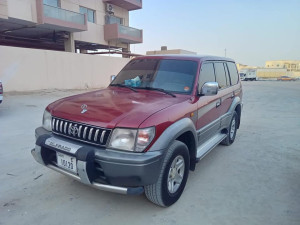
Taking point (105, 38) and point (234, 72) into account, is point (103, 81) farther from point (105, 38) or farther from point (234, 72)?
point (234, 72)

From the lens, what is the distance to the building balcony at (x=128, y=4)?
22297mm

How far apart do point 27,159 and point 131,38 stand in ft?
68.6

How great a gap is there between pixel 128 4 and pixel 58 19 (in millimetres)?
9054

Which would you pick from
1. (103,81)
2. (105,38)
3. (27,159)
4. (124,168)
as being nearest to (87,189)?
(124,168)

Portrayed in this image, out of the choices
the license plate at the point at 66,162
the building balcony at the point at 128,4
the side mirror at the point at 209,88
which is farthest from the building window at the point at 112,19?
the license plate at the point at 66,162

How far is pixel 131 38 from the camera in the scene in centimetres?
2302

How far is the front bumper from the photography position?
213 centimetres

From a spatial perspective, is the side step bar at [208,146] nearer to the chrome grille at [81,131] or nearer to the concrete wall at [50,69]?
the chrome grille at [81,131]

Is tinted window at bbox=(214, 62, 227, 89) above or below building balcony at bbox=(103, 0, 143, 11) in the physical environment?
below

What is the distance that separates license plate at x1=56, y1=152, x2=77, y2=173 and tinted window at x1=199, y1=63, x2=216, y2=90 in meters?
2.02

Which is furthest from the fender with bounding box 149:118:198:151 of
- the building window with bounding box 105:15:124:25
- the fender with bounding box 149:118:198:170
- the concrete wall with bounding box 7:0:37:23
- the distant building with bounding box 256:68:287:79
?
the distant building with bounding box 256:68:287:79

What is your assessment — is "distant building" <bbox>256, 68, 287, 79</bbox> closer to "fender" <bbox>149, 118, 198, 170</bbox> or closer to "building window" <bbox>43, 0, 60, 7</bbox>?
"building window" <bbox>43, 0, 60, 7</bbox>

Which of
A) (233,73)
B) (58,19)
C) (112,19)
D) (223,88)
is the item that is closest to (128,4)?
(112,19)

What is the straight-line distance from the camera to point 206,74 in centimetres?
357
